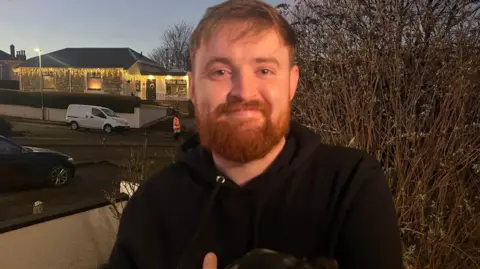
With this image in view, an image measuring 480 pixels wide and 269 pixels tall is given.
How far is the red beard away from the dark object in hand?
0.28 meters

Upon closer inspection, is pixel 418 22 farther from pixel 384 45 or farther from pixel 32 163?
pixel 32 163

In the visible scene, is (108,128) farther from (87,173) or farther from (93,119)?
(87,173)

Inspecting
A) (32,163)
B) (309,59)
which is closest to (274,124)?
(309,59)

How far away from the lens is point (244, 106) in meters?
1.07

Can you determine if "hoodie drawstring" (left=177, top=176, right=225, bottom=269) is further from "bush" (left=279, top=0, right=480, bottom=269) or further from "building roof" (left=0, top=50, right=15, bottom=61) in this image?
"building roof" (left=0, top=50, right=15, bottom=61)

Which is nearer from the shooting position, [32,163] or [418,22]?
[418,22]

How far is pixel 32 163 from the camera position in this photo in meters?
9.45

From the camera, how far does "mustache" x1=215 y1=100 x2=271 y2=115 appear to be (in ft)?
3.51

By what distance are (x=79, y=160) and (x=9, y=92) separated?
22288 millimetres

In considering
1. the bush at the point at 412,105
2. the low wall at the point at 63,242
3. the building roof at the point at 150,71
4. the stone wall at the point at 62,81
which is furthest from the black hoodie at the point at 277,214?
the stone wall at the point at 62,81

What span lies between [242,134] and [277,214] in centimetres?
23

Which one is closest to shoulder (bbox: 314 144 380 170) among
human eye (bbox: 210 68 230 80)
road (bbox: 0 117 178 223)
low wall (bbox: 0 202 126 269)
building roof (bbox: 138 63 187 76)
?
human eye (bbox: 210 68 230 80)

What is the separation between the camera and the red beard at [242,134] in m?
1.08

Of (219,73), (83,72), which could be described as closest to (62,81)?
(83,72)
